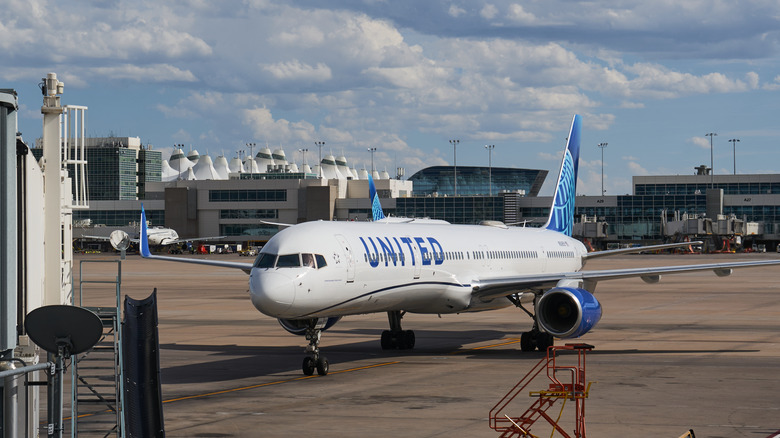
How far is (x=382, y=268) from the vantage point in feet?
89.1

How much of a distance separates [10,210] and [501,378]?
17.1 m

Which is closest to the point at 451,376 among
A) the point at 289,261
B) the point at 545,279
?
the point at 289,261

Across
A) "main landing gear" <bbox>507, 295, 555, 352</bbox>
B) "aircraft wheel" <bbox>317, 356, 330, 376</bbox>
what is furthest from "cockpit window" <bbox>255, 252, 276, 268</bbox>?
"main landing gear" <bbox>507, 295, 555, 352</bbox>

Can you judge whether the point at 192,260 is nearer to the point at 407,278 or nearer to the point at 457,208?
the point at 407,278

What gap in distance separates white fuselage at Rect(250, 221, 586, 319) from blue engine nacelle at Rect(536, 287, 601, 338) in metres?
3.02

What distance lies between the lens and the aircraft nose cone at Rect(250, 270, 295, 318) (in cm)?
2306

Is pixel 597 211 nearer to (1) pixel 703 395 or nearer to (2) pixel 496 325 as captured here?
(2) pixel 496 325

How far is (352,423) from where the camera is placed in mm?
18641

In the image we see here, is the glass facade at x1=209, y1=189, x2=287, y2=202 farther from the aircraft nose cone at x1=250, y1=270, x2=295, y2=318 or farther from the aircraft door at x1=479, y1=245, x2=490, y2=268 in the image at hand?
the aircraft nose cone at x1=250, y1=270, x2=295, y2=318

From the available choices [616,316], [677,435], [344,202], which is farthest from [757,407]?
[344,202]

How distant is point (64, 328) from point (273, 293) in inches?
519

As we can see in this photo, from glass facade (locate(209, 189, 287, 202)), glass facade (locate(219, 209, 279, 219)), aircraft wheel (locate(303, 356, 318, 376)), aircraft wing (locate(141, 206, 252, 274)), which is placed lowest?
aircraft wheel (locate(303, 356, 318, 376))

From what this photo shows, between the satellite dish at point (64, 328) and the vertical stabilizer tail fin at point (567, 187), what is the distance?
35512 millimetres

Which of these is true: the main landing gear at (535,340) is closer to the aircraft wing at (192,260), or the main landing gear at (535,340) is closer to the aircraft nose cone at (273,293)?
the aircraft wing at (192,260)
